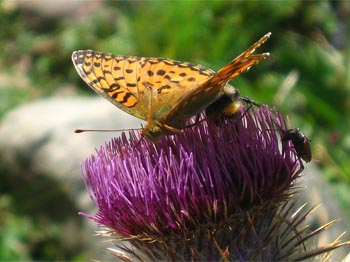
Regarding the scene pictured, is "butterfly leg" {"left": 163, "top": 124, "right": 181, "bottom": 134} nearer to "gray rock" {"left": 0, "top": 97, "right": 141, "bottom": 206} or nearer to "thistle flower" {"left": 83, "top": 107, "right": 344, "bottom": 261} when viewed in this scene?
"thistle flower" {"left": 83, "top": 107, "right": 344, "bottom": 261}

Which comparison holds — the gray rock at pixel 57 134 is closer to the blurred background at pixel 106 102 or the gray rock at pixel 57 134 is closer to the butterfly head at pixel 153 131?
the blurred background at pixel 106 102

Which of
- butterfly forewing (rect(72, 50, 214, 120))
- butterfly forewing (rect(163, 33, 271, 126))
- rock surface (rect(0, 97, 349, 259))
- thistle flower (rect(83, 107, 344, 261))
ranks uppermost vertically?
rock surface (rect(0, 97, 349, 259))

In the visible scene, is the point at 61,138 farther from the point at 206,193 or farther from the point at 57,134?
the point at 206,193

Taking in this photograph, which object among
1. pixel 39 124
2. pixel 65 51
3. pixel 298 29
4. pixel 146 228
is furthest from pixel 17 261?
pixel 298 29

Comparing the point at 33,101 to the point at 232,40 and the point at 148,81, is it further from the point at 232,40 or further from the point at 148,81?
the point at 148,81

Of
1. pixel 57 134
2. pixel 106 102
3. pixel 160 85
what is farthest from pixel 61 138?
pixel 160 85

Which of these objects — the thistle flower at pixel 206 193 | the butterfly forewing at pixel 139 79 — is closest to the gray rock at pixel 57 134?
the butterfly forewing at pixel 139 79

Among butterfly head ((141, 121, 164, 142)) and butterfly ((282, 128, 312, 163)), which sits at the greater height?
butterfly head ((141, 121, 164, 142))

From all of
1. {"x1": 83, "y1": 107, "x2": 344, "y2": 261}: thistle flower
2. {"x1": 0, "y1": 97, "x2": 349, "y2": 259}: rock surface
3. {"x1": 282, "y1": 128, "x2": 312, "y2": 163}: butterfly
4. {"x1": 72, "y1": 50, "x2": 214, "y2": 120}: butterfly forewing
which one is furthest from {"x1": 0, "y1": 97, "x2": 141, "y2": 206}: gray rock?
{"x1": 282, "y1": 128, "x2": 312, "y2": 163}: butterfly
